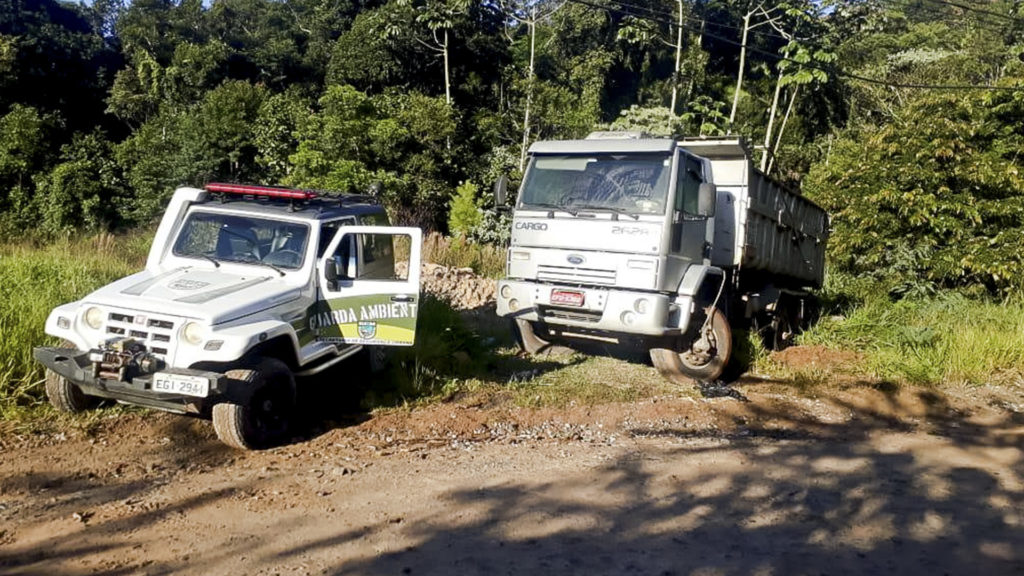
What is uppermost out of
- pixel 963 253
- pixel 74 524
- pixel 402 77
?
pixel 402 77

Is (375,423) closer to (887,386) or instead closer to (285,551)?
(285,551)

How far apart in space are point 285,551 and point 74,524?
1.31m

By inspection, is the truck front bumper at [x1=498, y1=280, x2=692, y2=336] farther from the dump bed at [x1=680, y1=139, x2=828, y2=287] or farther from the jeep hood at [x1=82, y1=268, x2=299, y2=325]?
the jeep hood at [x1=82, y1=268, x2=299, y2=325]

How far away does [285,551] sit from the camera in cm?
436

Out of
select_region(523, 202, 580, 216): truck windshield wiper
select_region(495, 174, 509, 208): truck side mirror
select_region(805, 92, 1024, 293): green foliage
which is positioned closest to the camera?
select_region(523, 202, 580, 216): truck windshield wiper

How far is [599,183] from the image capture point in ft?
29.7

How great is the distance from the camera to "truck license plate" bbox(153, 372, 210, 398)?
557cm

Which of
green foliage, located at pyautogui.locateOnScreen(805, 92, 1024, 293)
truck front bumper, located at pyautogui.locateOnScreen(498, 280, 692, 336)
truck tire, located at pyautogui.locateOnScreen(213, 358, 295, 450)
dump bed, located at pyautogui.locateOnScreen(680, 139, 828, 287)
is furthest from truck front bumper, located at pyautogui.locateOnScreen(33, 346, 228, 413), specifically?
green foliage, located at pyautogui.locateOnScreen(805, 92, 1024, 293)

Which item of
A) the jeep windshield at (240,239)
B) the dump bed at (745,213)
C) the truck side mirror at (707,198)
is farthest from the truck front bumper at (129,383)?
the dump bed at (745,213)

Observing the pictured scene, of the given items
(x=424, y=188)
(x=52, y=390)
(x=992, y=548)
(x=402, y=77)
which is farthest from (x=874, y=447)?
(x=402, y=77)

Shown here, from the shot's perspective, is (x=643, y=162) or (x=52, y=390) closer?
(x=52, y=390)

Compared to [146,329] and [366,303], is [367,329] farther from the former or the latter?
[146,329]

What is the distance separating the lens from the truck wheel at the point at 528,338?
9.92 meters

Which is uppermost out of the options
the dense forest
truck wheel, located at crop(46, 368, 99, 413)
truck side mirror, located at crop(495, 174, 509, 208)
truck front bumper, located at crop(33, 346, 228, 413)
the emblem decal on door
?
the dense forest
